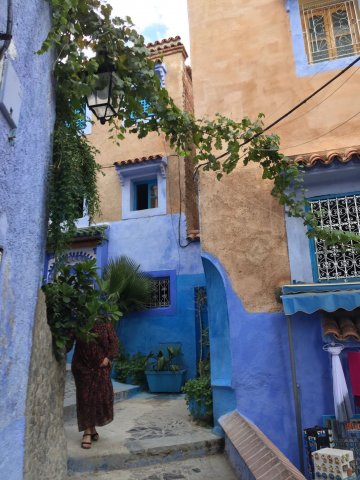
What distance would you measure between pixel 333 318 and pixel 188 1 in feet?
20.7

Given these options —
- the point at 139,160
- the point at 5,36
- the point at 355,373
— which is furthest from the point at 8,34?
the point at 139,160

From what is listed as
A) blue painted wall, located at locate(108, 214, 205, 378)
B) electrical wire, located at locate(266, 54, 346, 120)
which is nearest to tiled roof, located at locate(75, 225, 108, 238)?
blue painted wall, located at locate(108, 214, 205, 378)

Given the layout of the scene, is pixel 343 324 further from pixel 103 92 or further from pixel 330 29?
pixel 330 29

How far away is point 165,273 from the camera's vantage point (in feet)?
35.5

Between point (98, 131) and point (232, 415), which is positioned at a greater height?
point (98, 131)

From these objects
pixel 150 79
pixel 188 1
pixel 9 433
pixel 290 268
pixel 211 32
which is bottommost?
pixel 9 433

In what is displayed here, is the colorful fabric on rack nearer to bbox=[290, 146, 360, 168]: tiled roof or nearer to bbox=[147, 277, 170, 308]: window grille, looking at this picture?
bbox=[290, 146, 360, 168]: tiled roof

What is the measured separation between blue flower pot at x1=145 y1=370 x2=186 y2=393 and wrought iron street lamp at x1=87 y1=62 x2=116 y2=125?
6.61m

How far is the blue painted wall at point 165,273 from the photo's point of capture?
1036cm

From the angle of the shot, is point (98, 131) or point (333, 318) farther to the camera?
point (98, 131)

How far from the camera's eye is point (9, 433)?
2822 millimetres

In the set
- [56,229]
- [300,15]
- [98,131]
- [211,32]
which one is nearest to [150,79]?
[56,229]

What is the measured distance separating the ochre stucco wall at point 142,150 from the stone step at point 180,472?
736cm

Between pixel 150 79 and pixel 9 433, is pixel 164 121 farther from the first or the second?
pixel 9 433
